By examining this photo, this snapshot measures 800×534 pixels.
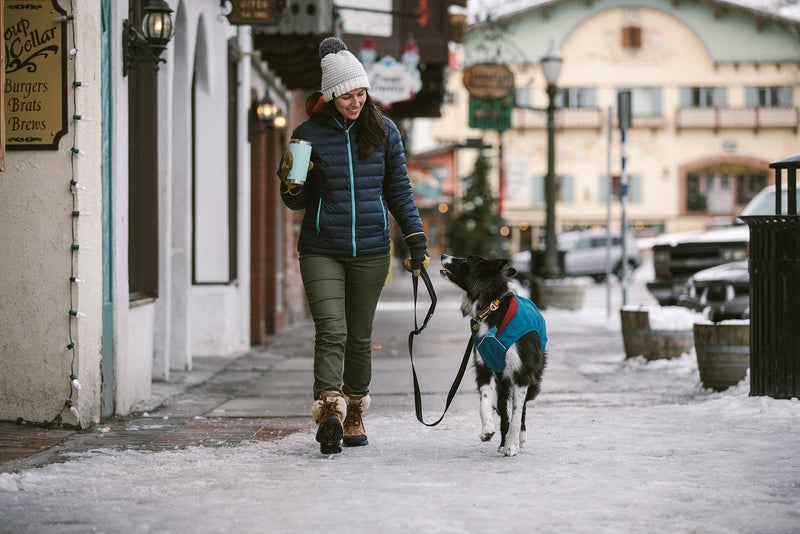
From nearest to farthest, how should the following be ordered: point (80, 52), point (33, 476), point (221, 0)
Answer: point (33, 476) → point (80, 52) → point (221, 0)

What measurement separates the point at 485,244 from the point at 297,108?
24468 mm

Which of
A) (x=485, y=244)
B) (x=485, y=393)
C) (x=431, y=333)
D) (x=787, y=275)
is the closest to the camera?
(x=485, y=393)

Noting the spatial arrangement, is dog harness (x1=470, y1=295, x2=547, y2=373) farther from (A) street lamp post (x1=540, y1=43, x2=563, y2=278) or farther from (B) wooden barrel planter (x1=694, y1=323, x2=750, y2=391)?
(A) street lamp post (x1=540, y1=43, x2=563, y2=278)

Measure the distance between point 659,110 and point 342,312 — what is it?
5596 centimetres

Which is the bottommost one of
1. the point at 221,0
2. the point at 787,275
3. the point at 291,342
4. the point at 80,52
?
the point at 291,342

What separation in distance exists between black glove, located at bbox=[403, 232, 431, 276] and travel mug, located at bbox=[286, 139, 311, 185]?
700 millimetres

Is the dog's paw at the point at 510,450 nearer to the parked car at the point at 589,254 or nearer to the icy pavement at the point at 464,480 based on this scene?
the icy pavement at the point at 464,480

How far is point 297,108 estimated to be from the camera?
20594 mm

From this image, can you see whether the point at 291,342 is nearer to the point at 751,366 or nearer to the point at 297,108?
the point at 297,108

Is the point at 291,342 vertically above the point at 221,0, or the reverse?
the point at 221,0

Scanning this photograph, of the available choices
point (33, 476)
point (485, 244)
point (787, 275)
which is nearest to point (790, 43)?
point (485, 244)

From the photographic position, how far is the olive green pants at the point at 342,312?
648 centimetres

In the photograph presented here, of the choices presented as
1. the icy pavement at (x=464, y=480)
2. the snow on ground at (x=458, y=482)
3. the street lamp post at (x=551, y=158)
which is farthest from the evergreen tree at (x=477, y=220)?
the snow on ground at (x=458, y=482)

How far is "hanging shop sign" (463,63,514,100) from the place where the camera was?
24.6 m
